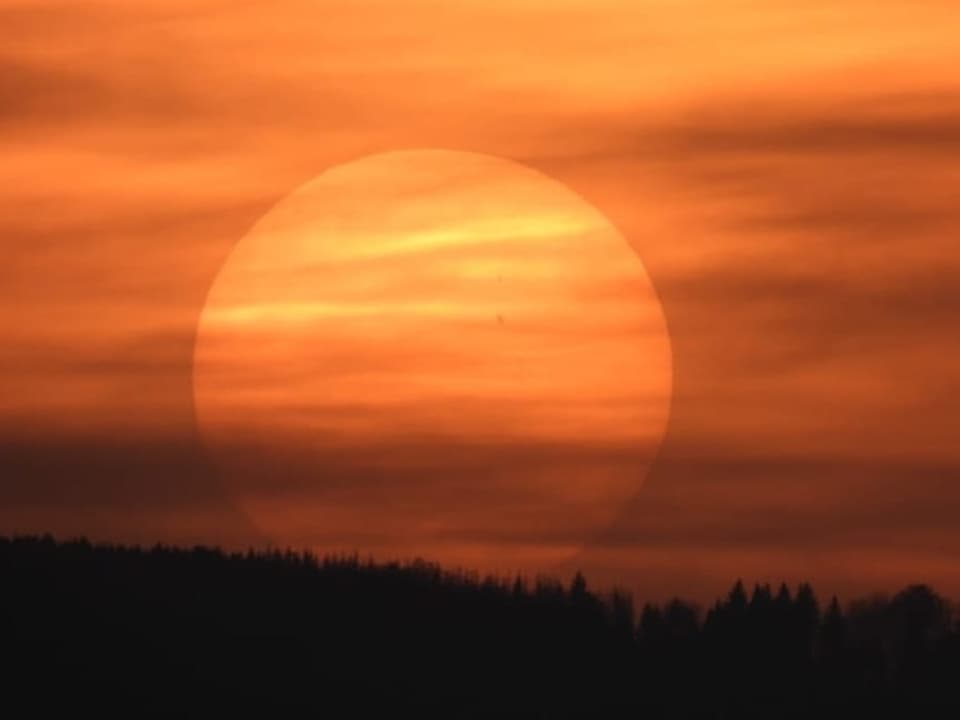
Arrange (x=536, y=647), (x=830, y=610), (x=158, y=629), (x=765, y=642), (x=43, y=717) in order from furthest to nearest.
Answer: (x=830, y=610), (x=765, y=642), (x=536, y=647), (x=158, y=629), (x=43, y=717)

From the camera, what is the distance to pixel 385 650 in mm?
135000

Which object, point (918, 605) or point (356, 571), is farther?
point (918, 605)

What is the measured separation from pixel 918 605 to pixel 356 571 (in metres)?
37.7

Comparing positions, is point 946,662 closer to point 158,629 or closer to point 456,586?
point 456,586

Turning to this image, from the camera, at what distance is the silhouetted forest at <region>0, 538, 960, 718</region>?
125438 millimetres

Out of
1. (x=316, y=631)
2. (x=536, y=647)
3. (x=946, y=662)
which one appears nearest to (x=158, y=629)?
(x=316, y=631)

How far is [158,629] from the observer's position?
13038cm

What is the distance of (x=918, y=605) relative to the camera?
170875mm

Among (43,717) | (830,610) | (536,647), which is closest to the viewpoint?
(43,717)

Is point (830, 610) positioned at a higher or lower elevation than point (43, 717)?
higher

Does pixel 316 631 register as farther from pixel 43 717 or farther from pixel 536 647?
pixel 43 717

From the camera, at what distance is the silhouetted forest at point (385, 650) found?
412 feet

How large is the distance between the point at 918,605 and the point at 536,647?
112 ft

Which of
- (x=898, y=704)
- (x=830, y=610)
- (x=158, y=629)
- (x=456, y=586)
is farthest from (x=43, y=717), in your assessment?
(x=830, y=610)
